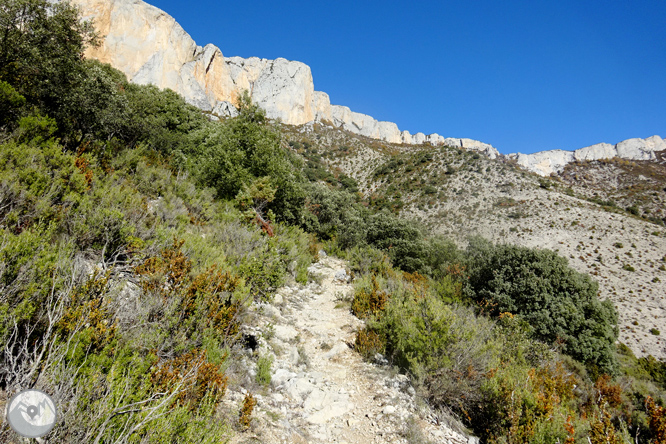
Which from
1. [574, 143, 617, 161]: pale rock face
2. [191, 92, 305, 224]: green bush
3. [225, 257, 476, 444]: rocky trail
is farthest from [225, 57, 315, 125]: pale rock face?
[574, 143, 617, 161]: pale rock face

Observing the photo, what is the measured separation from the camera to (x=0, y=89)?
19.9 ft

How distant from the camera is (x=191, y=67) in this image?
6000 cm

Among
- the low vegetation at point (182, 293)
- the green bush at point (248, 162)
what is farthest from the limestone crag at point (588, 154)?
the green bush at point (248, 162)

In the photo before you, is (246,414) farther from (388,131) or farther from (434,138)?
(434,138)

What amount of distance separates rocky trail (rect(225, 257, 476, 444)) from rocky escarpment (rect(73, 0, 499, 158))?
3803 cm

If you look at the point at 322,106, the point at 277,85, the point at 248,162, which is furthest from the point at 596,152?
the point at 248,162

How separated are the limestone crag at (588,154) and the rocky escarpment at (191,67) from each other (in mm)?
74798

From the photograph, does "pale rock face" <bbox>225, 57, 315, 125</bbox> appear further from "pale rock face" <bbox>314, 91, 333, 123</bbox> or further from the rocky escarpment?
"pale rock face" <bbox>314, 91, 333, 123</bbox>

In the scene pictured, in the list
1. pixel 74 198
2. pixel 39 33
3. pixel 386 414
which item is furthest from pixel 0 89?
pixel 386 414

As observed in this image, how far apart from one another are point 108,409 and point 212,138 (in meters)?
13.3

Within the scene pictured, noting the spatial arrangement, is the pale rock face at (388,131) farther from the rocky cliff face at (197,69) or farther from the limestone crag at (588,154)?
the limestone crag at (588,154)

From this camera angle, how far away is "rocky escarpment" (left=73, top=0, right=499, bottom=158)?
50656mm

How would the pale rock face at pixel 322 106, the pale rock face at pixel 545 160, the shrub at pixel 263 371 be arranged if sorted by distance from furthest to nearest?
the pale rock face at pixel 545 160 → the pale rock face at pixel 322 106 → the shrub at pixel 263 371

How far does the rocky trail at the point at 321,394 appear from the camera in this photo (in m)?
3.51
